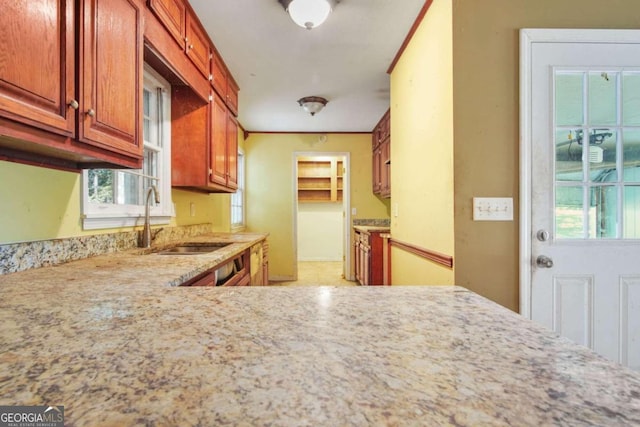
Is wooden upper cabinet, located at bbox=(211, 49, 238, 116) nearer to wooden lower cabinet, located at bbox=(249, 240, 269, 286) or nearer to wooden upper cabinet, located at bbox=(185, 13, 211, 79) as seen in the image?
wooden upper cabinet, located at bbox=(185, 13, 211, 79)

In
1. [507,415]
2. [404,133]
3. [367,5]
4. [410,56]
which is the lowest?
[507,415]

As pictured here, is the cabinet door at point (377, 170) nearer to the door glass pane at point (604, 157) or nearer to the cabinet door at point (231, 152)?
the cabinet door at point (231, 152)

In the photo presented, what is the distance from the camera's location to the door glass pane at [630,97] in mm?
1639

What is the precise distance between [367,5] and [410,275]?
1837mm

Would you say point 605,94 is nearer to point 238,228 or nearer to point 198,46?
point 198,46

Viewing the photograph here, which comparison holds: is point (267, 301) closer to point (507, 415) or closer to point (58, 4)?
point (507, 415)

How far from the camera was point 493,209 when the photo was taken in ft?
5.28

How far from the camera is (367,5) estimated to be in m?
1.91

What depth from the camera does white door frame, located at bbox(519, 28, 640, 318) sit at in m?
1.60

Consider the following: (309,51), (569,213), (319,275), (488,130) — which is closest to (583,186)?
(569,213)

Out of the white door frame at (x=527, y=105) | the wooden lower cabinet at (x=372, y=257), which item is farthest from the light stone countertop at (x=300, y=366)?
the wooden lower cabinet at (x=372, y=257)

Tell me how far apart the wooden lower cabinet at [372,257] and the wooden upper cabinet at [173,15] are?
2492 mm

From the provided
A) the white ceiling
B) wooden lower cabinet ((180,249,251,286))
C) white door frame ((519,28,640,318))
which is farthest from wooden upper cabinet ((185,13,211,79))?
white door frame ((519,28,640,318))

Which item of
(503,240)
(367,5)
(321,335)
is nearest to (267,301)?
(321,335)
